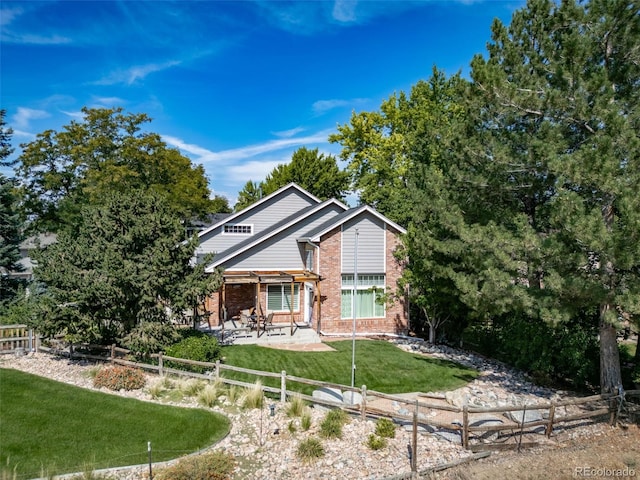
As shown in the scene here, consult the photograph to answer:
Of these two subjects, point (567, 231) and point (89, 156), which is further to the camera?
point (89, 156)

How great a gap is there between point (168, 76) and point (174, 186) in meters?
13.5

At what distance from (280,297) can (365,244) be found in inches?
214

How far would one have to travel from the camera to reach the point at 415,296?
61.0 feet

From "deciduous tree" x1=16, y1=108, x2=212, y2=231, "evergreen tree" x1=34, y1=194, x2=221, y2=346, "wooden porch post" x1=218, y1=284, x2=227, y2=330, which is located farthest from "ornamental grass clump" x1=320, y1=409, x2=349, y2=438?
"deciduous tree" x1=16, y1=108, x2=212, y2=231

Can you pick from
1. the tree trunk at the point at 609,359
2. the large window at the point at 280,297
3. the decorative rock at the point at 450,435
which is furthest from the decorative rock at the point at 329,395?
the large window at the point at 280,297

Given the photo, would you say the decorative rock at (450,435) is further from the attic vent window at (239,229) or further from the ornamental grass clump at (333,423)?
the attic vent window at (239,229)

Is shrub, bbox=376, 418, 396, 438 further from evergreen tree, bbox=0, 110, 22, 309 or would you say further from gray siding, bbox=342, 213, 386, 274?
evergreen tree, bbox=0, 110, 22, 309

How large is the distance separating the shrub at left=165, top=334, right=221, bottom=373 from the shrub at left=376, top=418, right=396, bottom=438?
6588 millimetres

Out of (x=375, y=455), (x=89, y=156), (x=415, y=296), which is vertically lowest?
(x=375, y=455)

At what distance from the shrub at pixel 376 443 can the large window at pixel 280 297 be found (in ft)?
42.4

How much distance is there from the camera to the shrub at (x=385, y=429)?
928cm

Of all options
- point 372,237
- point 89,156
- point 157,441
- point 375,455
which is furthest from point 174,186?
point 375,455

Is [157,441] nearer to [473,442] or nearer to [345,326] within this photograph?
[473,442]

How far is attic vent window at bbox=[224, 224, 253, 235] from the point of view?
26359 millimetres
